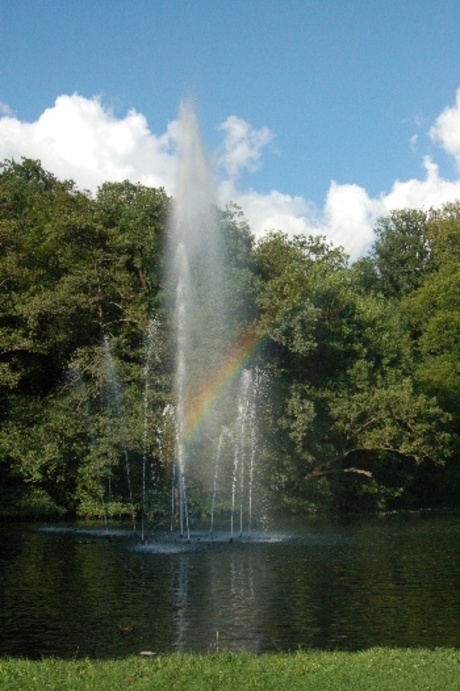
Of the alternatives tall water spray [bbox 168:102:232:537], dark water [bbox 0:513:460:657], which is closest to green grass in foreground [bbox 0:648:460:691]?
dark water [bbox 0:513:460:657]

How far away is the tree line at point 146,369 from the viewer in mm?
39750

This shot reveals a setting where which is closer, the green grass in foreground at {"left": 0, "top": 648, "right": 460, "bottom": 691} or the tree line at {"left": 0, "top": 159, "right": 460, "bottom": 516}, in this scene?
the green grass in foreground at {"left": 0, "top": 648, "right": 460, "bottom": 691}

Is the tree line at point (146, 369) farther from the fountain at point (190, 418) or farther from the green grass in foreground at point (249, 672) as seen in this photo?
the green grass in foreground at point (249, 672)

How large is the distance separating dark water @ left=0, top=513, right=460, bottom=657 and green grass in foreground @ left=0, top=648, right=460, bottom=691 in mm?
2035

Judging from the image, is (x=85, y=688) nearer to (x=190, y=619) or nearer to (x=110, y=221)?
(x=190, y=619)

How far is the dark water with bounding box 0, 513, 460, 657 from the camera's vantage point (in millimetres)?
15000

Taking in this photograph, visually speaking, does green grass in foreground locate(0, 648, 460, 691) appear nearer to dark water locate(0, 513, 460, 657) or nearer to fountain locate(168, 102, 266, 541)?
dark water locate(0, 513, 460, 657)

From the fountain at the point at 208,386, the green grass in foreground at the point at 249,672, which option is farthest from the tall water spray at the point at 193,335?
the green grass in foreground at the point at 249,672

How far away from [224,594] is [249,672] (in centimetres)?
870

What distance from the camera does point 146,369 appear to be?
3984 centimetres

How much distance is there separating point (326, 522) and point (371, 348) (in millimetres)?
12758

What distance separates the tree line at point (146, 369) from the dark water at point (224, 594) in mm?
8462

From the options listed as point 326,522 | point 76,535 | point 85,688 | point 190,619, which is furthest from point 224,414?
point 85,688

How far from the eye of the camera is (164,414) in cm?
3934
